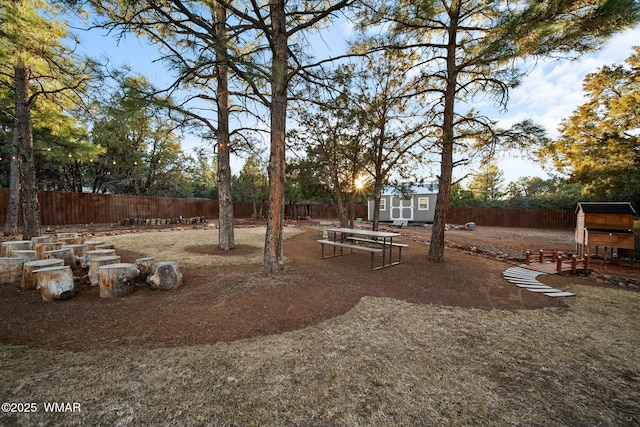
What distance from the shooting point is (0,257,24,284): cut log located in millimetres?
4238

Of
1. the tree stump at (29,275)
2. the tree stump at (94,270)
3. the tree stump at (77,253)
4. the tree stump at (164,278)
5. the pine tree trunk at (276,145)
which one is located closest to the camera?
the tree stump at (29,275)

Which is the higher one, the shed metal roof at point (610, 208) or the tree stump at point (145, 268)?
the shed metal roof at point (610, 208)

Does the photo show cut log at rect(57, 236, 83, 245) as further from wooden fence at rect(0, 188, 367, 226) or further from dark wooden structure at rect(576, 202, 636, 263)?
dark wooden structure at rect(576, 202, 636, 263)

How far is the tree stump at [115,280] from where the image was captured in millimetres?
3715

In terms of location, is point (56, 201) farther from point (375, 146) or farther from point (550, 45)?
point (550, 45)

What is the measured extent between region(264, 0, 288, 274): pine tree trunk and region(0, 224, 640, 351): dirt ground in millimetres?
616

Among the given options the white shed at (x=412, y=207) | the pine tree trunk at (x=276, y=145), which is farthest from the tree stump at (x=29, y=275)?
the white shed at (x=412, y=207)

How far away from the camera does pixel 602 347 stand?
2.80 m

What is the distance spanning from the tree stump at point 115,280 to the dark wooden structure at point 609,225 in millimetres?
10937

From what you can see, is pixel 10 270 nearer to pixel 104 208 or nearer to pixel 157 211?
pixel 104 208

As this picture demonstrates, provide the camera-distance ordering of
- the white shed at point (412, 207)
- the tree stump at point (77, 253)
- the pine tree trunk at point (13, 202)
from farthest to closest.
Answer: the white shed at point (412, 207), the pine tree trunk at point (13, 202), the tree stump at point (77, 253)

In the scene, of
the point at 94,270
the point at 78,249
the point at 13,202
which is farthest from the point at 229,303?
the point at 13,202

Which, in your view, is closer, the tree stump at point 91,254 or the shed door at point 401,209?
the tree stump at point 91,254

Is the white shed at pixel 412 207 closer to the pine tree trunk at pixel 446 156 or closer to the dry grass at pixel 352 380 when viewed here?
the pine tree trunk at pixel 446 156
